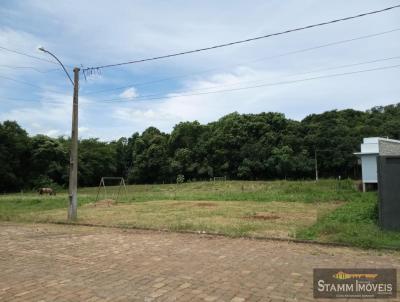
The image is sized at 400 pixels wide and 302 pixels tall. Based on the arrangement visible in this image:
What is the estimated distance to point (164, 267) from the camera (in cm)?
644

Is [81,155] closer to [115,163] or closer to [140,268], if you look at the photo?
[115,163]

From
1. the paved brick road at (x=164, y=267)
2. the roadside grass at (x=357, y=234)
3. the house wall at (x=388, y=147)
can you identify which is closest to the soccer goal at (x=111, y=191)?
the paved brick road at (x=164, y=267)

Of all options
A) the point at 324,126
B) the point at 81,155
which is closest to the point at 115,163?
the point at 81,155

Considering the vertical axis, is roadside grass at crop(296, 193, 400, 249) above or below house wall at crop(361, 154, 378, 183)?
below

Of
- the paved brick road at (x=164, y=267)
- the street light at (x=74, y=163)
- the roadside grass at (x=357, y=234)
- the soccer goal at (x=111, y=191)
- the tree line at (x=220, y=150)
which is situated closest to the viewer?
the paved brick road at (x=164, y=267)

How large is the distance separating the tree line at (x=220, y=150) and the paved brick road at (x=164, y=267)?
47.7 meters

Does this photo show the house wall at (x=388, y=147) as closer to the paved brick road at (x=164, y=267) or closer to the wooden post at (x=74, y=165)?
the paved brick road at (x=164, y=267)

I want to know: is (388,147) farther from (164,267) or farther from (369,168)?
(164,267)

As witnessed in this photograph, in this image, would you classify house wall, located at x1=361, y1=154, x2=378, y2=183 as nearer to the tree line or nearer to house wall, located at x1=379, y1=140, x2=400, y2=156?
house wall, located at x1=379, y1=140, x2=400, y2=156

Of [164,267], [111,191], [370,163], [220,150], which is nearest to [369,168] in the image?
[370,163]

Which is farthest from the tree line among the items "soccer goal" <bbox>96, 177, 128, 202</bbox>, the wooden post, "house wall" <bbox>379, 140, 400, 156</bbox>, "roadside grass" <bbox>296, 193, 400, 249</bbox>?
"roadside grass" <bbox>296, 193, 400, 249</bbox>

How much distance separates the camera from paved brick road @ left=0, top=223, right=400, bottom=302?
16.4ft

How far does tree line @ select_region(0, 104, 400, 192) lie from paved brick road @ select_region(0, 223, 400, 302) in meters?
47.7

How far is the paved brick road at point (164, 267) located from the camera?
5.01 m
